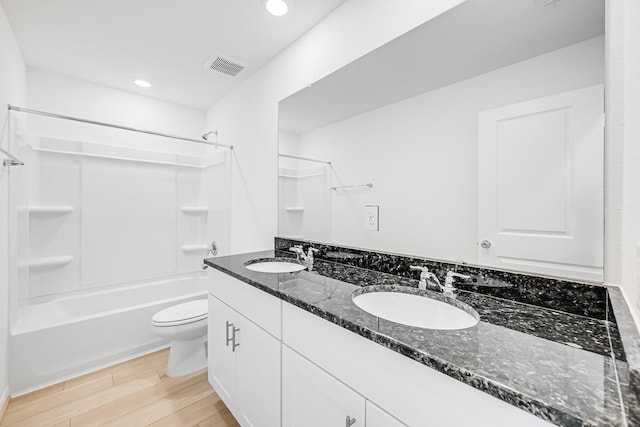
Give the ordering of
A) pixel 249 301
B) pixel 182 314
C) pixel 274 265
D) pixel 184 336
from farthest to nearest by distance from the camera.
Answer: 1. pixel 182 314
2. pixel 184 336
3. pixel 274 265
4. pixel 249 301

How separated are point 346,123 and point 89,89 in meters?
2.59

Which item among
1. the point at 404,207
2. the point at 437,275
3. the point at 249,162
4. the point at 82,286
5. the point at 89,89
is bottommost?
the point at 82,286

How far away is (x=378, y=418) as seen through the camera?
0.71m

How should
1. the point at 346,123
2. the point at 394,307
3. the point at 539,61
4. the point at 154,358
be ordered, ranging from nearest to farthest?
the point at 539,61 < the point at 394,307 < the point at 346,123 < the point at 154,358

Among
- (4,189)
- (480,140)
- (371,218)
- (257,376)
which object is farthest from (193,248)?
(480,140)

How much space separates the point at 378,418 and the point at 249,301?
0.77 meters

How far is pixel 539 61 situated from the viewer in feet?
2.85

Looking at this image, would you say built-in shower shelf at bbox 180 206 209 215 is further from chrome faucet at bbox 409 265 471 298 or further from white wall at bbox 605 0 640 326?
white wall at bbox 605 0 640 326

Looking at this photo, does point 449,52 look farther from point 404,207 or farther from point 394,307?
point 394,307

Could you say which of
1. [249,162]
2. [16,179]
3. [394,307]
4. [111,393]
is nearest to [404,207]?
[394,307]

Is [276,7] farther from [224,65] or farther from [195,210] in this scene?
[195,210]

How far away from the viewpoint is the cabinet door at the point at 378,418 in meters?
0.68

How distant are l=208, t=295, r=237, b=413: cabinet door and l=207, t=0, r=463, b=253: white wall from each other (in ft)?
2.26

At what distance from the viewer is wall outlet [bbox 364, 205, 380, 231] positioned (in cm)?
140
